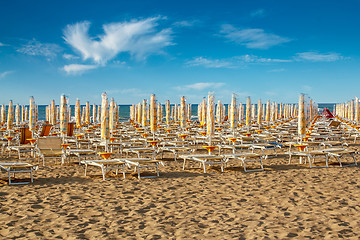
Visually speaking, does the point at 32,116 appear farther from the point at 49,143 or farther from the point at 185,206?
the point at 185,206

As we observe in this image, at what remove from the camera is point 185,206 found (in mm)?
4848

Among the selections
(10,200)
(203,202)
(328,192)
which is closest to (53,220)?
(10,200)

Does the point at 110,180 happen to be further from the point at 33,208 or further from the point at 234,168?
the point at 234,168

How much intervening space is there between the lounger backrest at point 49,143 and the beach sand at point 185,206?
174 cm

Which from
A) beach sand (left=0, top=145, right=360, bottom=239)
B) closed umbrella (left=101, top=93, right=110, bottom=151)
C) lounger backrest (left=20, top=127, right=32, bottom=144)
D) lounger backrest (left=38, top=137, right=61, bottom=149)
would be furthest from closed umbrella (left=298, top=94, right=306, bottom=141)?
lounger backrest (left=20, top=127, right=32, bottom=144)

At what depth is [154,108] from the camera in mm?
11211

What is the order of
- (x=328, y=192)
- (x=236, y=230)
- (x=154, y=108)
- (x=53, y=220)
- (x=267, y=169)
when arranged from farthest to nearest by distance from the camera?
(x=154, y=108)
(x=267, y=169)
(x=328, y=192)
(x=53, y=220)
(x=236, y=230)

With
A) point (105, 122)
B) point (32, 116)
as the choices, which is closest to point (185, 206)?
point (105, 122)

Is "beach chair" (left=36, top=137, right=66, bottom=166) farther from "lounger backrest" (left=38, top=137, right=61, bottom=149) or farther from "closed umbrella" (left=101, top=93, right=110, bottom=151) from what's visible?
"closed umbrella" (left=101, top=93, right=110, bottom=151)

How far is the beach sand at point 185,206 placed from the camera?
3.81 m

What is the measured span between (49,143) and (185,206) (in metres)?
5.32

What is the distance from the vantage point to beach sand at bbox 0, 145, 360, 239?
3807mm

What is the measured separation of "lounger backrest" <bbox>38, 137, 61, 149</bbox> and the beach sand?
1740mm

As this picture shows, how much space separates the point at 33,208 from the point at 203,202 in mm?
2399
